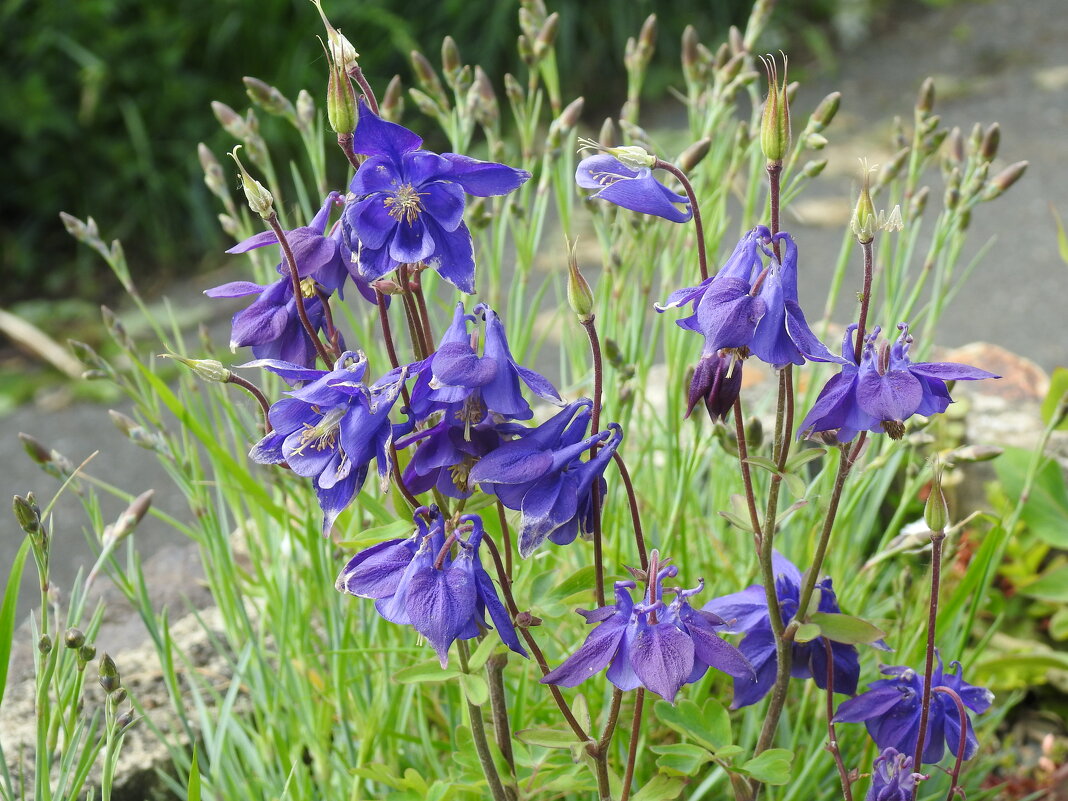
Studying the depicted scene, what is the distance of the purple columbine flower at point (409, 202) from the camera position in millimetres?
870

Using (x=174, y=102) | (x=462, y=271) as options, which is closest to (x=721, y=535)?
(x=462, y=271)

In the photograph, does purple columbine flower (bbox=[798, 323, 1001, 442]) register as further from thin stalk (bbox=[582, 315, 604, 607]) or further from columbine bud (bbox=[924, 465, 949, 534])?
thin stalk (bbox=[582, 315, 604, 607])

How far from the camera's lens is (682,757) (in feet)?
3.66

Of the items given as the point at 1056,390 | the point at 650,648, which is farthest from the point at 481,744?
the point at 1056,390

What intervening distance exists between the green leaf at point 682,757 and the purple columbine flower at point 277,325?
531 millimetres

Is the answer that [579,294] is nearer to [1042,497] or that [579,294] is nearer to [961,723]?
[961,723]

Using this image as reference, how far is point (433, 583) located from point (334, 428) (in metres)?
0.15

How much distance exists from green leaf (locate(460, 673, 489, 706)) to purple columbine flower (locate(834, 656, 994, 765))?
395mm

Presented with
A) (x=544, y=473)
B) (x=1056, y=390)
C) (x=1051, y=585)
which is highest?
(x=544, y=473)

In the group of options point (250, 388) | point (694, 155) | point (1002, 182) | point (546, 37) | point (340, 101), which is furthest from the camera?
point (546, 37)

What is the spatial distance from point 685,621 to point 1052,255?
11.1 feet

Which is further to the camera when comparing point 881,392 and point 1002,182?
point 1002,182

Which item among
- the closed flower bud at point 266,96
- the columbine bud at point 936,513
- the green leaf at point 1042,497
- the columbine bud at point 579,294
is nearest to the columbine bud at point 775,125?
the columbine bud at point 579,294

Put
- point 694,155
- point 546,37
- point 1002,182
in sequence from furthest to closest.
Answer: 1. point 546,37
2. point 1002,182
3. point 694,155
